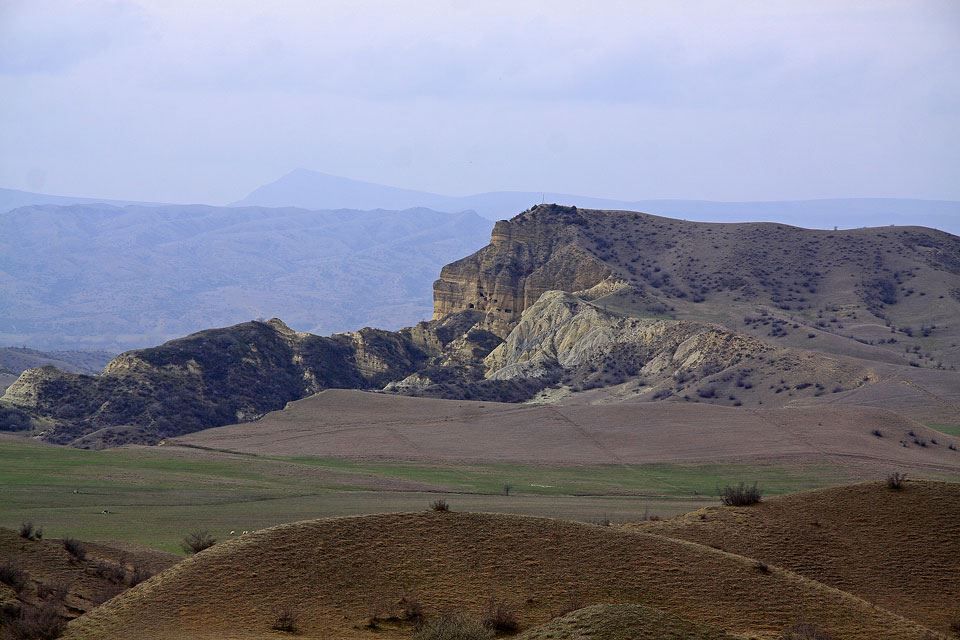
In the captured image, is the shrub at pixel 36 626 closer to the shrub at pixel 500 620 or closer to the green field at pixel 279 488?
the shrub at pixel 500 620

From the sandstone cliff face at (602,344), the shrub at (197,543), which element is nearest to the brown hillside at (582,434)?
the sandstone cliff face at (602,344)

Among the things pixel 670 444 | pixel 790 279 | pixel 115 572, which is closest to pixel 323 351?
pixel 670 444

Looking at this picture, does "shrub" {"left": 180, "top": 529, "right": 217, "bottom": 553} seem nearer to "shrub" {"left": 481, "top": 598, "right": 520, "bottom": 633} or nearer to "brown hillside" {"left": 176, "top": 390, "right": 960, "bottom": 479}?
"shrub" {"left": 481, "top": 598, "right": 520, "bottom": 633}

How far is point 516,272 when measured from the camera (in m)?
101

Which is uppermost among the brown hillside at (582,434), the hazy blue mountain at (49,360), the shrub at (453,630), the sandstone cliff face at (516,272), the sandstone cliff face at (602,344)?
the sandstone cliff face at (516,272)

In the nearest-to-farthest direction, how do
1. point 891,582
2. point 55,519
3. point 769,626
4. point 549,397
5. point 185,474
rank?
1. point 769,626
2. point 891,582
3. point 55,519
4. point 185,474
5. point 549,397

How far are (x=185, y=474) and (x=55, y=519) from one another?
13834 mm

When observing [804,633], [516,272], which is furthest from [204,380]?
[804,633]

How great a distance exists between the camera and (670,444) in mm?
62562

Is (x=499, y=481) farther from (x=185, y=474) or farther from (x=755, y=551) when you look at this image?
(x=755, y=551)

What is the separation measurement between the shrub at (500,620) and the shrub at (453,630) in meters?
1.05

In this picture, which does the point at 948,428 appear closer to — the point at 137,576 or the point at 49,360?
the point at 137,576

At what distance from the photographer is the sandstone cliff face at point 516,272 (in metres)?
98.2

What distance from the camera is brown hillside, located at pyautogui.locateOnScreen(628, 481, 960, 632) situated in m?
23.4
